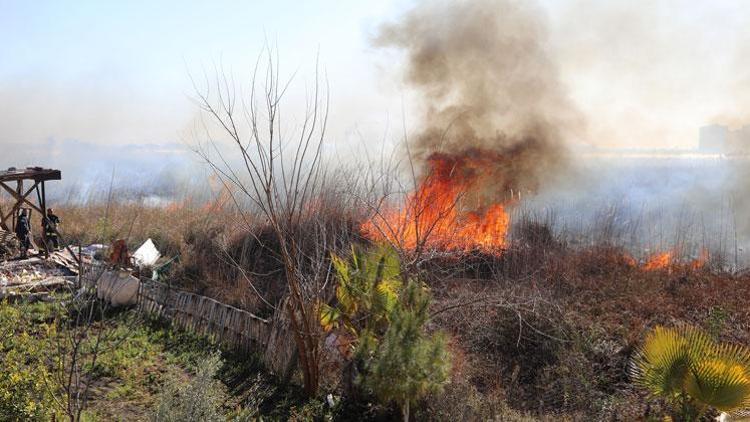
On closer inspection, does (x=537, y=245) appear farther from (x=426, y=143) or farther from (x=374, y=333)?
(x=374, y=333)

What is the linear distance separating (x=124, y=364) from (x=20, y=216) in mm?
8716

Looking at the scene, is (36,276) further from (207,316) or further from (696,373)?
(696,373)

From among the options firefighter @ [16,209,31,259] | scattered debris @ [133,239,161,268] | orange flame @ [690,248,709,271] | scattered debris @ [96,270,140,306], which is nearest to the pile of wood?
scattered debris @ [96,270,140,306]

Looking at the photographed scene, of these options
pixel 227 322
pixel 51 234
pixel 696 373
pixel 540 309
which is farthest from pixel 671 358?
pixel 51 234

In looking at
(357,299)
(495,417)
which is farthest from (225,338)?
(495,417)

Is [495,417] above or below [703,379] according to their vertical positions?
below

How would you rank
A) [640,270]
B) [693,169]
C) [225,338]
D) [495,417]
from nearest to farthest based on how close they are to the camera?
1. [495,417]
2. [225,338]
3. [640,270]
4. [693,169]

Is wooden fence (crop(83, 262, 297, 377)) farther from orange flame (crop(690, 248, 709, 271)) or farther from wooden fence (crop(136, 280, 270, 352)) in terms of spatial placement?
orange flame (crop(690, 248, 709, 271))

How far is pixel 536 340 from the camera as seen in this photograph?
28.7 ft

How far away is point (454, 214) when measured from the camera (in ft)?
48.0

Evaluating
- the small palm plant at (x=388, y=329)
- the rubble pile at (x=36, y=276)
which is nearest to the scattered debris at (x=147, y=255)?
the rubble pile at (x=36, y=276)

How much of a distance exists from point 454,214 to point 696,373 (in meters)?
9.40

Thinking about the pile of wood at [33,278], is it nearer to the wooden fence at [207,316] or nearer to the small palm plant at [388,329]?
the wooden fence at [207,316]

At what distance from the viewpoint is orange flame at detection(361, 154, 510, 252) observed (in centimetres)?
1273
